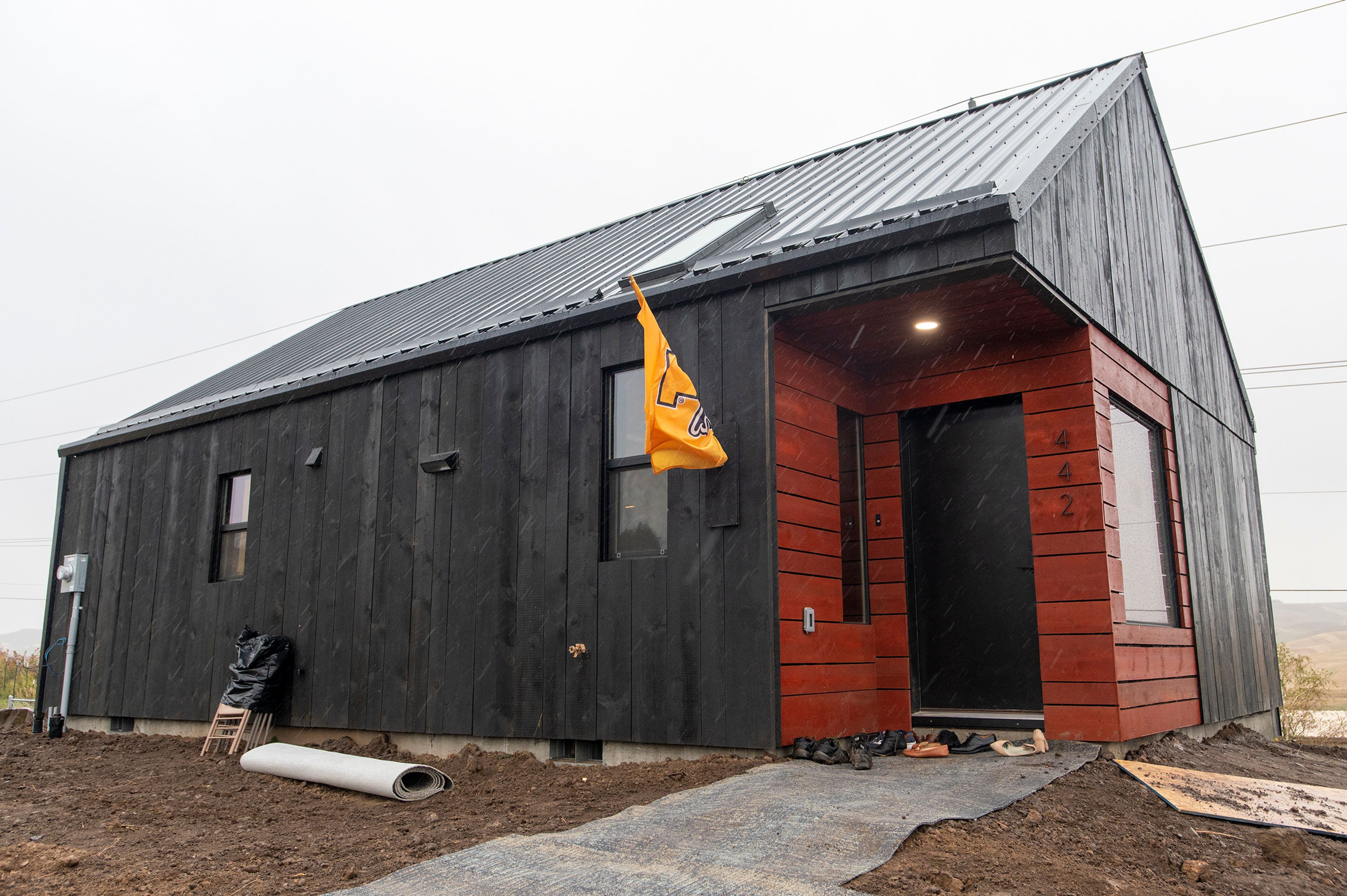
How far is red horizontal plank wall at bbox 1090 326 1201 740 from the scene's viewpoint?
18.9 ft

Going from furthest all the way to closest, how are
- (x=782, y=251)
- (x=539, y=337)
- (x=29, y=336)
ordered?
(x=29, y=336) < (x=539, y=337) < (x=782, y=251)

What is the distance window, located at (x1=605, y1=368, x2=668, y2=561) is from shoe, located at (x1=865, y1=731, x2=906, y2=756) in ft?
5.77

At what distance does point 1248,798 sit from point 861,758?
77.2 inches

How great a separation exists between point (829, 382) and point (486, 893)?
4225 mm

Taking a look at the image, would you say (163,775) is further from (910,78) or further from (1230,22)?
(910,78)

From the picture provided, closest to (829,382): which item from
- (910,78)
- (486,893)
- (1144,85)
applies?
(486,893)

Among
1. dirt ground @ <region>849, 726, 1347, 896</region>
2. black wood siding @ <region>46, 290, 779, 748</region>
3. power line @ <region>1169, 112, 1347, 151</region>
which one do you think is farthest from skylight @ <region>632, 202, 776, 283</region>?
power line @ <region>1169, 112, 1347, 151</region>

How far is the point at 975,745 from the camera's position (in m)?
5.57

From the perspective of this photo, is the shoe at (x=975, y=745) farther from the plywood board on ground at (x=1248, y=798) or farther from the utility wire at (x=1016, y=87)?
the utility wire at (x=1016, y=87)

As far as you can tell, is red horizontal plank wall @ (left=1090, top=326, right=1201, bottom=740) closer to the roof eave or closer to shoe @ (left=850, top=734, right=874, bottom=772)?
shoe @ (left=850, top=734, right=874, bottom=772)

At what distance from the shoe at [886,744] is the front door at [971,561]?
81 centimetres

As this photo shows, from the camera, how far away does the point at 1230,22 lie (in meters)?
54.0

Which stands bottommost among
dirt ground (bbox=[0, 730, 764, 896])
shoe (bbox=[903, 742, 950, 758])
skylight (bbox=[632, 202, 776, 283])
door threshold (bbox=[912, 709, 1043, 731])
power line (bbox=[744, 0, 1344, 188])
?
dirt ground (bbox=[0, 730, 764, 896])

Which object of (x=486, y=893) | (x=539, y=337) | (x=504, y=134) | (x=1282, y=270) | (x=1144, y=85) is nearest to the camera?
(x=486, y=893)
